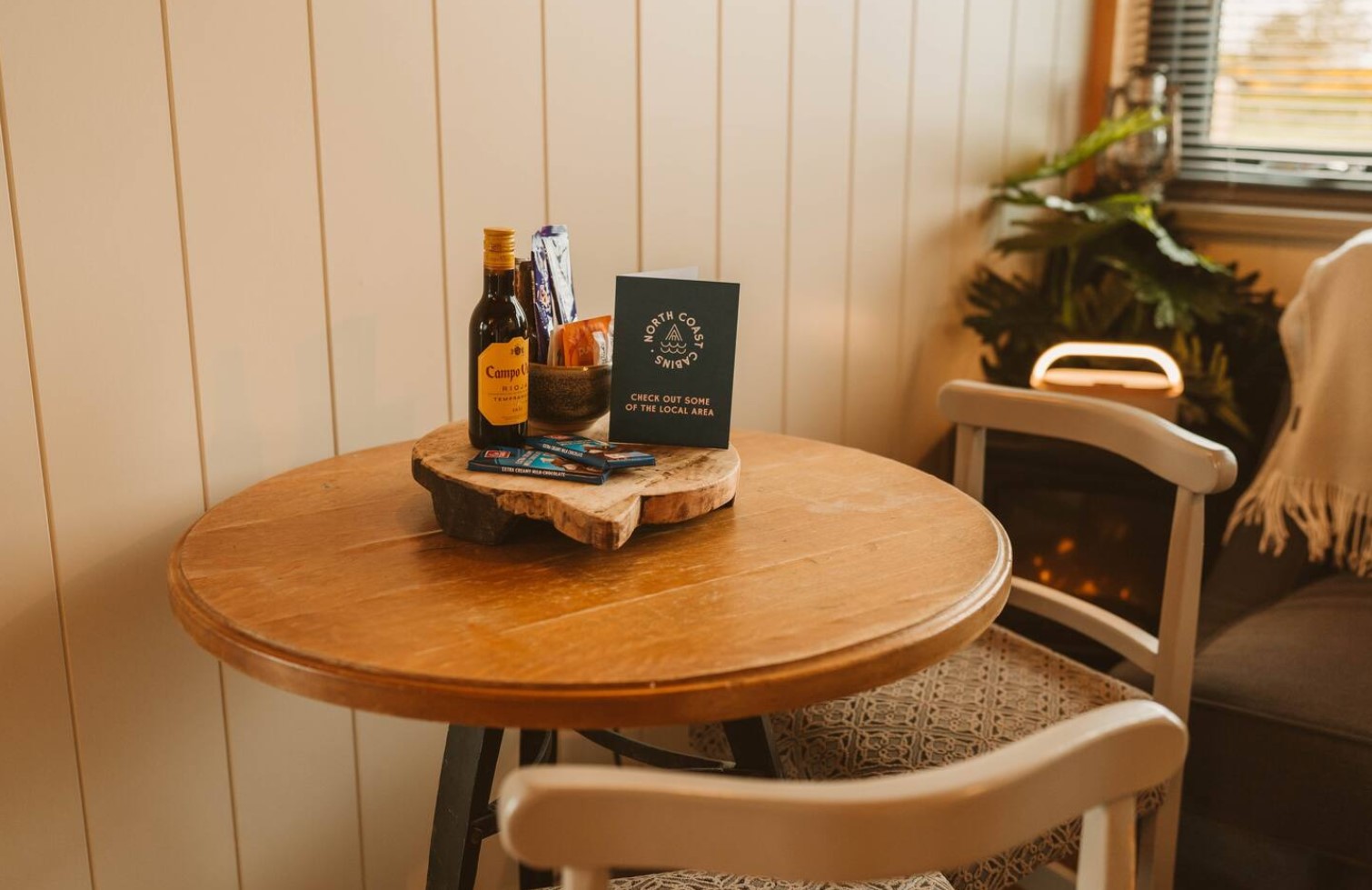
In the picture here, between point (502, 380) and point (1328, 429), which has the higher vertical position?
point (502, 380)

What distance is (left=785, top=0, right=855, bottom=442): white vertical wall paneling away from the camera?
6.67 feet

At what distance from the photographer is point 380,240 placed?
1.54 metres

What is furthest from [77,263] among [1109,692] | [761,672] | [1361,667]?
[1361,667]

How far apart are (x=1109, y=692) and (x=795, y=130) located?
104 cm

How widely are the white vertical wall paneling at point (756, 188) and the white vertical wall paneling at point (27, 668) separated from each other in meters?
1.04

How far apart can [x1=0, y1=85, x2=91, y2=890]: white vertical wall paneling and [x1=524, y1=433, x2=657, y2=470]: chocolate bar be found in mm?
528

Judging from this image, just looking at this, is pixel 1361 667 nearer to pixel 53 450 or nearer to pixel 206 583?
pixel 206 583

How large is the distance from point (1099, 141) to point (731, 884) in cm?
178

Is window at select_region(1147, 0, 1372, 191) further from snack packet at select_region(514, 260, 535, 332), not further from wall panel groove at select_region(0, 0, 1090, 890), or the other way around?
snack packet at select_region(514, 260, 535, 332)

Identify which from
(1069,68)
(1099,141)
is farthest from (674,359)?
(1069,68)

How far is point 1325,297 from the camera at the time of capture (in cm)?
206

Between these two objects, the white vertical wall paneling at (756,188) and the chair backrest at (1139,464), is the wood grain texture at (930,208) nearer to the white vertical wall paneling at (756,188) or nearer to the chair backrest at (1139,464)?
the white vertical wall paneling at (756,188)

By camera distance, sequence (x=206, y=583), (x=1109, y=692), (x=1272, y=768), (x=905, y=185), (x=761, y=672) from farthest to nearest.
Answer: (x=905, y=185), (x=1272, y=768), (x=1109, y=692), (x=206, y=583), (x=761, y=672)

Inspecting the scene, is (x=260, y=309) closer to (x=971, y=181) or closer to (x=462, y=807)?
(x=462, y=807)
